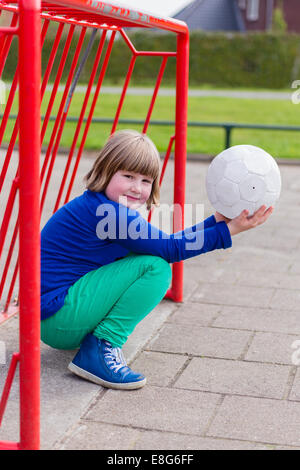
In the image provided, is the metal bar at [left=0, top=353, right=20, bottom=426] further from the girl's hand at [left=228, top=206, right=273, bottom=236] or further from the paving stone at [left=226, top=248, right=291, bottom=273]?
the paving stone at [left=226, top=248, right=291, bottom=273]

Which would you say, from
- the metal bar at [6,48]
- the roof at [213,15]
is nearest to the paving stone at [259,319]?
the metal bar at [6,48]

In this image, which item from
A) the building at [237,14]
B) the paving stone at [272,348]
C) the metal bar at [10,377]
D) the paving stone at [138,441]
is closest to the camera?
the metal bar at [10,377]

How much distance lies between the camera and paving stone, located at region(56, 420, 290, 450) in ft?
8.18

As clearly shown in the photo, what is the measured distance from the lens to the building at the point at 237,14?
42.6 m

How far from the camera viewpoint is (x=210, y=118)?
590 inches

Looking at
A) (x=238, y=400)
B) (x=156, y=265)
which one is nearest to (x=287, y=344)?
(x=238, y=400)

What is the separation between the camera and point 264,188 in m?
2.87

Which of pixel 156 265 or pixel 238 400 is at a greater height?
pixel 156 265

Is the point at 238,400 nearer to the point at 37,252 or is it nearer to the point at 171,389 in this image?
the point at 171,389

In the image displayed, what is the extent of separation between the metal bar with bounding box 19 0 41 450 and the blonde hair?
863 millimetres

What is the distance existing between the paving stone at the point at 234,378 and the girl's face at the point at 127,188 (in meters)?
0.81

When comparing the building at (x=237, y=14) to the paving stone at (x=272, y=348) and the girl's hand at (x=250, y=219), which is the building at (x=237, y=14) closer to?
the paving stone at (x=272, y=348)

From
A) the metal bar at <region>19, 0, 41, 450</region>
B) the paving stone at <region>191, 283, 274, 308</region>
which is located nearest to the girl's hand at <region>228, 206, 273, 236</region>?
the metal bar at <region>19, 0, 41, 450</region>

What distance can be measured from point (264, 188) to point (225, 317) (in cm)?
131
